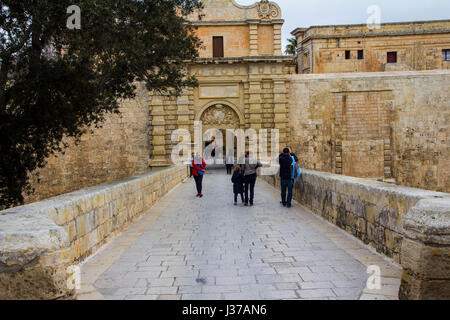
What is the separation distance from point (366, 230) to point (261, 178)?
12251 millimetres

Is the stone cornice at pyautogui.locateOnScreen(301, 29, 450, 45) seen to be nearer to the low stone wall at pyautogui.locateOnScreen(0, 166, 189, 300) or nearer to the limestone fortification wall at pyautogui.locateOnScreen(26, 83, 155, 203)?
the limestone fortification wall at pyautogui.locateOnScreen(26, 83, 155, 203)

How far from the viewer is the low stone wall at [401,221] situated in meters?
2.88

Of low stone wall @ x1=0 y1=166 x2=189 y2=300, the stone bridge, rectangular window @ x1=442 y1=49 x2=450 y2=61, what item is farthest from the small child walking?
rectangular window @ x1=442 y1=49 x2=450 y2=61

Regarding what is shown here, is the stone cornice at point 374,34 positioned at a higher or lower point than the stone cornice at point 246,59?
higher

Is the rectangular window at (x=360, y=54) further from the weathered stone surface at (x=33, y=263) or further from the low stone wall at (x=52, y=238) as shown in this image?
the weathered stone surface at (x=33, y=263)

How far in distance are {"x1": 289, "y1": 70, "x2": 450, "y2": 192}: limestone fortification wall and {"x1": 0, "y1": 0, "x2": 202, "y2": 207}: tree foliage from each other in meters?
13.7

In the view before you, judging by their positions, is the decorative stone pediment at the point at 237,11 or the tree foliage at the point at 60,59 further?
the decorative stone pediment at the point at 237,11

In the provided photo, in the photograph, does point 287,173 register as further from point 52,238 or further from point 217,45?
point 217,45

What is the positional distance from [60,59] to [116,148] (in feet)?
46.0

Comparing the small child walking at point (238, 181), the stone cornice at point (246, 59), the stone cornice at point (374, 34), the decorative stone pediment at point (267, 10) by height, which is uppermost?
the stone cornice at point (374, 34)

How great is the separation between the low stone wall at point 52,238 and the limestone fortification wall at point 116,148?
51.9 ft

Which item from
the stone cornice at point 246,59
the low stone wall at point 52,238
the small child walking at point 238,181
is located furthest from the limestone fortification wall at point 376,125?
the low stone wall at point 52,238

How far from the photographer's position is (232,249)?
5.42m

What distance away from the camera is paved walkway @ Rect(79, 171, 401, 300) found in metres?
3.74
